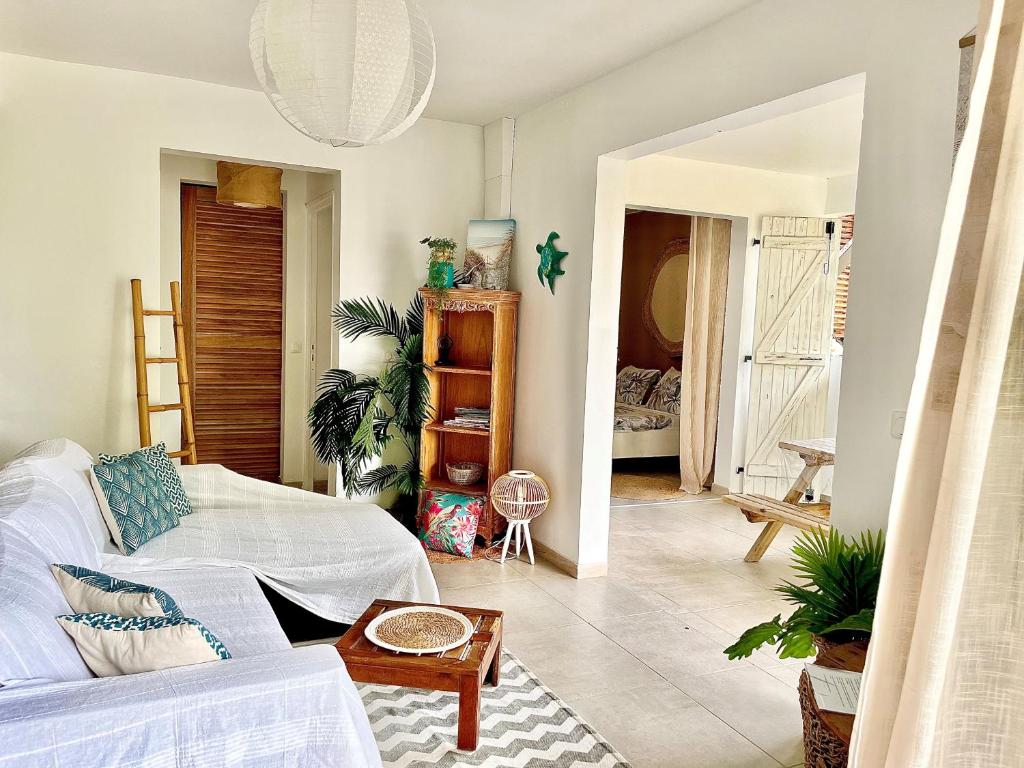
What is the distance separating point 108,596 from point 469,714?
3.59ft

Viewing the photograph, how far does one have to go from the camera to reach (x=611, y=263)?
4.11 meters

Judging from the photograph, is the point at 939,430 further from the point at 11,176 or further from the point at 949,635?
the point at 11,176

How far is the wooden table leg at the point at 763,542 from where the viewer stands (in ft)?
14.7

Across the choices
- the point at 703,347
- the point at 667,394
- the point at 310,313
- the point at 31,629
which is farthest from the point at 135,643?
the point at 667,394

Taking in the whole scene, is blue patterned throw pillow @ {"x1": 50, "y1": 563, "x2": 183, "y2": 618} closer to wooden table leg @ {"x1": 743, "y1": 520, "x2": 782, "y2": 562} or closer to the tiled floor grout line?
the tiled floor grout line

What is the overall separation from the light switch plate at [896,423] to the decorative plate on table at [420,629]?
1.48m

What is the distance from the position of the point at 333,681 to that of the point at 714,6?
2.76 meters

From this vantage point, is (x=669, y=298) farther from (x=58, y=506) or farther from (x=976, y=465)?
(x=976, y=465)

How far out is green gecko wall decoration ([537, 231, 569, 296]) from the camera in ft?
14.3

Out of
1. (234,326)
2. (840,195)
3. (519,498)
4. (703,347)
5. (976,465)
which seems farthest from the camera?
(703,347)

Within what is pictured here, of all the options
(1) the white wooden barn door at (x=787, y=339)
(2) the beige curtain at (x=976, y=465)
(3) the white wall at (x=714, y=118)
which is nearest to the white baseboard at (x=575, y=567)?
(3) the white wall at (x=714, y=118)

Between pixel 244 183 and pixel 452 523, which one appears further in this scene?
pixel 244 183

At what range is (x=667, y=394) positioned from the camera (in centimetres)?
721

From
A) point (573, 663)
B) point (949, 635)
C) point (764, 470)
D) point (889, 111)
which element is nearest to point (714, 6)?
point (889, 111)
